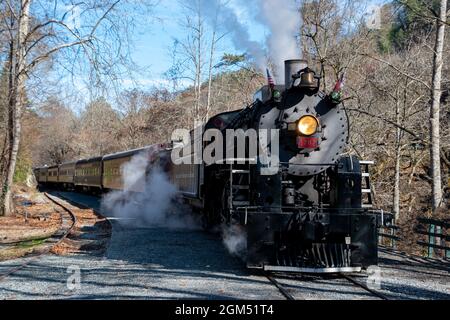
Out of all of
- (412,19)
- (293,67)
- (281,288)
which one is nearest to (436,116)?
(412,19)

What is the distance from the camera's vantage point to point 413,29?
2008cm

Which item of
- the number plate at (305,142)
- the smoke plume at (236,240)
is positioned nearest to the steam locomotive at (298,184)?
the number plate at (305,142)

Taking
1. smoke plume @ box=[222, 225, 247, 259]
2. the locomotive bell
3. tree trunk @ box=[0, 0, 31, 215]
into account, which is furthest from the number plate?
tree trunk @ box=[0, 0, 31, 215]

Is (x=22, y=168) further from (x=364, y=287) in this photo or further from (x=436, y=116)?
(x=364, y=287)

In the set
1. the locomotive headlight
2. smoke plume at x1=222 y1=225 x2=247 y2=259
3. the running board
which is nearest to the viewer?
the running board

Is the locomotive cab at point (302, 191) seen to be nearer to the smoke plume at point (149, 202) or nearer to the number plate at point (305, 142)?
the number plate at point (305, 142)

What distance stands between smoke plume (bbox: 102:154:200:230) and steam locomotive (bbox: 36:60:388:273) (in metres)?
5.86

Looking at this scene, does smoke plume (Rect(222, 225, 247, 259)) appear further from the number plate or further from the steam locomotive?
the number plate

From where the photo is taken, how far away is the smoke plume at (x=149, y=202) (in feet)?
50.0

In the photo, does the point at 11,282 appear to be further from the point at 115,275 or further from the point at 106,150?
the point at 106,150

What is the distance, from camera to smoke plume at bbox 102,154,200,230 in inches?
600

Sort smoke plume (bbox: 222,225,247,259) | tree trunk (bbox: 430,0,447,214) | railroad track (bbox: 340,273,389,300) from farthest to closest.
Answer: tree trunk (bbox: 430,0,447,214)
smoke plume (bbox: 222,225,247,259)
railroad track (bbox: 340,273,389,300)

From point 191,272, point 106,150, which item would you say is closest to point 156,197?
point 191,272

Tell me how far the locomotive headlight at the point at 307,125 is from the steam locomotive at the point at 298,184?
2 centimetres
